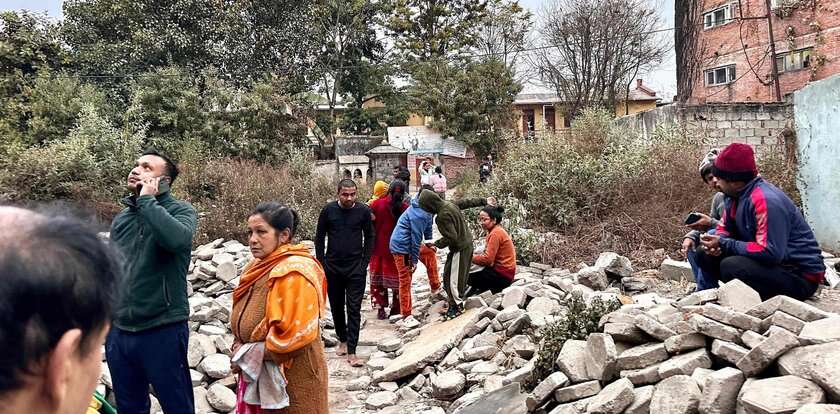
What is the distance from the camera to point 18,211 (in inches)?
37.9

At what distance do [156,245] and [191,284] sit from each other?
16.8 feet

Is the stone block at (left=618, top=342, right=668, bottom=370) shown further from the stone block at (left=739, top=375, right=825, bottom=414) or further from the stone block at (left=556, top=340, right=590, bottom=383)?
the stone block at (left=739, top=375, right=825, bottom=414)

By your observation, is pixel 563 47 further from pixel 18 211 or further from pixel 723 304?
pixel 18 211

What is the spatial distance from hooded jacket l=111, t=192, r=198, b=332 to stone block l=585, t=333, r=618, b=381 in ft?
8.14

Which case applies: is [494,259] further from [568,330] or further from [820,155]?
[820,155]

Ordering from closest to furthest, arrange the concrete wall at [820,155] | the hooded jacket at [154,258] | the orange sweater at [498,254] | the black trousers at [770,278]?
the hooded jacket at [154,258] → the black trousers at [770,278] → the orange sweater at [498,254] → the concrete wall at [820,155]

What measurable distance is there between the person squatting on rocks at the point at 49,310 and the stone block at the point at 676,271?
6.63m

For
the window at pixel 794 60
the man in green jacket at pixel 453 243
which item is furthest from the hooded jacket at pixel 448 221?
the window at pixel 794 60

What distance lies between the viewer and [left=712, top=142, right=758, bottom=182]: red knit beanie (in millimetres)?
4078

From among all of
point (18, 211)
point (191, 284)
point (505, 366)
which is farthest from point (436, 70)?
point (18, 211)

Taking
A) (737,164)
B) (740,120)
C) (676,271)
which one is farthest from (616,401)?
(740,120)

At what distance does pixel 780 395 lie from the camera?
2.71m

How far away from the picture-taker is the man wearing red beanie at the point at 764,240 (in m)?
3.94

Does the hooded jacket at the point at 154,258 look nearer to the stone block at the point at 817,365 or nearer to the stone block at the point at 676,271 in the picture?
the stone block at the point at 817,365
